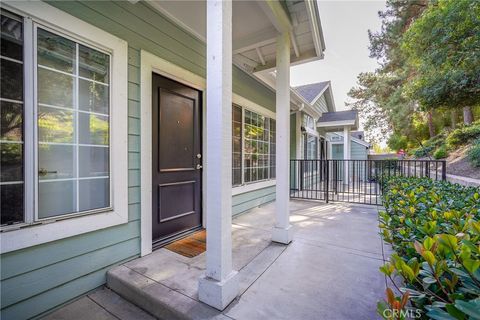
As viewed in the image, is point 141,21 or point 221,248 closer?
point 221,248

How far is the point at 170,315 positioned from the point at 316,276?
4.06 ft

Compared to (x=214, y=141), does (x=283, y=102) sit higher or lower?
higher

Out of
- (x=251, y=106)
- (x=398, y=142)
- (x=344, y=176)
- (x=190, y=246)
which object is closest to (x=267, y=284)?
(x=190, y=246)

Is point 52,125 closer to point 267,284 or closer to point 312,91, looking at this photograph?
point 267,284

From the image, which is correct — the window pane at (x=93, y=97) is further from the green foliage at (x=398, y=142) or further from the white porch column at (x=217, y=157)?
the green foliage at (x=398, y=142)

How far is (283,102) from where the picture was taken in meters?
2.55

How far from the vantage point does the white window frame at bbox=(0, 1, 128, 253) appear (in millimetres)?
1500

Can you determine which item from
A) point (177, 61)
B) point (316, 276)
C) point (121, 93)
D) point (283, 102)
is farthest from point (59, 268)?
point (283, 102)

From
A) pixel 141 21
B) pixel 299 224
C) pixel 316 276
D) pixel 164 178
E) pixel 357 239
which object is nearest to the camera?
pixel 316 276

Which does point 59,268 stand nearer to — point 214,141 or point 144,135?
point 144,135

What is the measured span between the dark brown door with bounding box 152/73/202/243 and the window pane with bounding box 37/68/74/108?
0.78 m

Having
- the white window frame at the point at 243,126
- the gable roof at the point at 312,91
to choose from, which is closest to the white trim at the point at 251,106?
the white window frame at the point at 243,126

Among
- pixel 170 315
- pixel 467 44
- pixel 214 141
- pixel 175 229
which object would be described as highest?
pixel 467 44

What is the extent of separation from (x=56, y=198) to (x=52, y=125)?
23.1 inches
